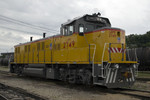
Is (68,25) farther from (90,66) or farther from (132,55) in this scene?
(132,55)

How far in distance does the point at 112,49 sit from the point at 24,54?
1018 centimetres

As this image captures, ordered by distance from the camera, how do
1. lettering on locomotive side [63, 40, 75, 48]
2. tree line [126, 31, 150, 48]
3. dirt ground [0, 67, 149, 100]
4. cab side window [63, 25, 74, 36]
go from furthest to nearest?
tree line [126, 31, 150, 48]
cab side window [63, 25, 74, 36]
lettering on locomotive side [63, 40, 75, 48]
dirt ground [0, 67, 149, 100]

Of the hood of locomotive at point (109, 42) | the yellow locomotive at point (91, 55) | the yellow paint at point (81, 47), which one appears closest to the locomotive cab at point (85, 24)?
the yellow locomotive at point (91, 55)

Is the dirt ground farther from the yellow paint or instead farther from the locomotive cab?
the locomotive cab

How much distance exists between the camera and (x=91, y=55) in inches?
340

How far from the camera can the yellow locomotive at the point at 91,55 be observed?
7828 mm

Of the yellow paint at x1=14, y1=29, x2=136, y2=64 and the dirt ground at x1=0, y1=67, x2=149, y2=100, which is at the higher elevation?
the yellow paint at x1=14, y1=29, x2=136, y2=64

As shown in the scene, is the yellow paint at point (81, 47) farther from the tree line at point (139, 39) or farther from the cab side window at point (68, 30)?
the tree line at point (139, 39)

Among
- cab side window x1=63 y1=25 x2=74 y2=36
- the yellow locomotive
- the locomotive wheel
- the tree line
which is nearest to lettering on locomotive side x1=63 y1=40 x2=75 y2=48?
the yellow locomotive

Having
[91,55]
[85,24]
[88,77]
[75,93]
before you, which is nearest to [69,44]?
[85,24]

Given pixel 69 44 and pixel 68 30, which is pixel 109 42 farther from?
pixel 68 30

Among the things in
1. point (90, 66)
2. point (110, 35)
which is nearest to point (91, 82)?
point (90, 66)

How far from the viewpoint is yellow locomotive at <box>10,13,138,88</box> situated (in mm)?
7828

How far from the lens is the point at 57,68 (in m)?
10.9
